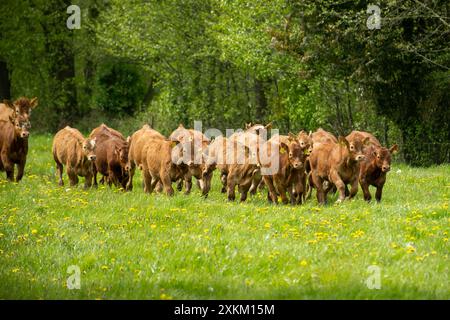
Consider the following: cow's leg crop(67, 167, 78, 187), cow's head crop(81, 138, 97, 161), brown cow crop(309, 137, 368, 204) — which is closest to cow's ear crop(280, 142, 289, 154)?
brown cow crop(309, 137, 368, 204)

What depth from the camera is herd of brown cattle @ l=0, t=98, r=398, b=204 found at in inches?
701

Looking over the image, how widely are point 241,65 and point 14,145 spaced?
1388 cm

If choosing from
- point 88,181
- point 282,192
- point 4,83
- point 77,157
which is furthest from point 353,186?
point 4,83

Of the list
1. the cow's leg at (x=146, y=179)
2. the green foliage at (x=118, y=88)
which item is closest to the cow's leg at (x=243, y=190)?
the cow's leg at (x=146, y=179)

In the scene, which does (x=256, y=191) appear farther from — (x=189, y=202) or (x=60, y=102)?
(x=60, y=102)

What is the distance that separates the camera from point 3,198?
1709cm

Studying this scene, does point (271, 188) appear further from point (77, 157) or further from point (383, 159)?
point (77, 157)

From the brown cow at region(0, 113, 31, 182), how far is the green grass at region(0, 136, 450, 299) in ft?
11.1

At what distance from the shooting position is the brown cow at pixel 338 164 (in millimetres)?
17697

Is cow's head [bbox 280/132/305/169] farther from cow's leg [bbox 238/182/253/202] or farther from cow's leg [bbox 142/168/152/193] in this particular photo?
cow's leg [bbox 142/168/152/193]

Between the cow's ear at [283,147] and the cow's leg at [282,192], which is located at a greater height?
the cow's ear at [283,147]

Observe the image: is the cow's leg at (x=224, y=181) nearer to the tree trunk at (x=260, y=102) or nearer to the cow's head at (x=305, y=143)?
the cow's head at (x=305, y=143)

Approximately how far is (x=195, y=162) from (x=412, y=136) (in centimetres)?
1225

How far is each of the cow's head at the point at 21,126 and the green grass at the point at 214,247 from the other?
3329 mm
